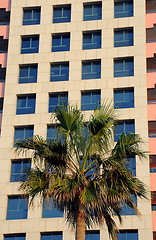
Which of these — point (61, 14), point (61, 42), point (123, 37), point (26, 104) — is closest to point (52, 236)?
point (26, 104)

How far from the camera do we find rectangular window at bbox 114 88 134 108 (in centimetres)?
4995

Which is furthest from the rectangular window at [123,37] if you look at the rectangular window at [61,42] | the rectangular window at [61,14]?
the rectangular window at [61,14]

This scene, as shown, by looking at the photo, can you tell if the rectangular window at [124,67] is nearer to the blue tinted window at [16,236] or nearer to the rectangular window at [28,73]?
the rectangular window at [28,73]

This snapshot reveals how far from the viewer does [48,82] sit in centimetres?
5172

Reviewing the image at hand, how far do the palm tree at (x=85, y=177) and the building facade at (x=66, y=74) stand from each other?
69.8 feet

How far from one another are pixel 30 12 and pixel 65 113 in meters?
31.4

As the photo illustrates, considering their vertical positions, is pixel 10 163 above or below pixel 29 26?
below

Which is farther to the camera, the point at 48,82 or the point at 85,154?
the point at 48,82

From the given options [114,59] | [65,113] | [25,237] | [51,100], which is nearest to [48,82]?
[51,100]

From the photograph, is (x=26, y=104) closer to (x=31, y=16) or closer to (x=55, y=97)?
(x=55, y=97)

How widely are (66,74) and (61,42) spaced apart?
10.9ft

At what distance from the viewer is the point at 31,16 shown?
55281 millimetres

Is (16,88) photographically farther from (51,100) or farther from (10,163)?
(10,163)

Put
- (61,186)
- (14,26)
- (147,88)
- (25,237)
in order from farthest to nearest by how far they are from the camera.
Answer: (14,26) → (147,88) → (25,237) → (61,186)
